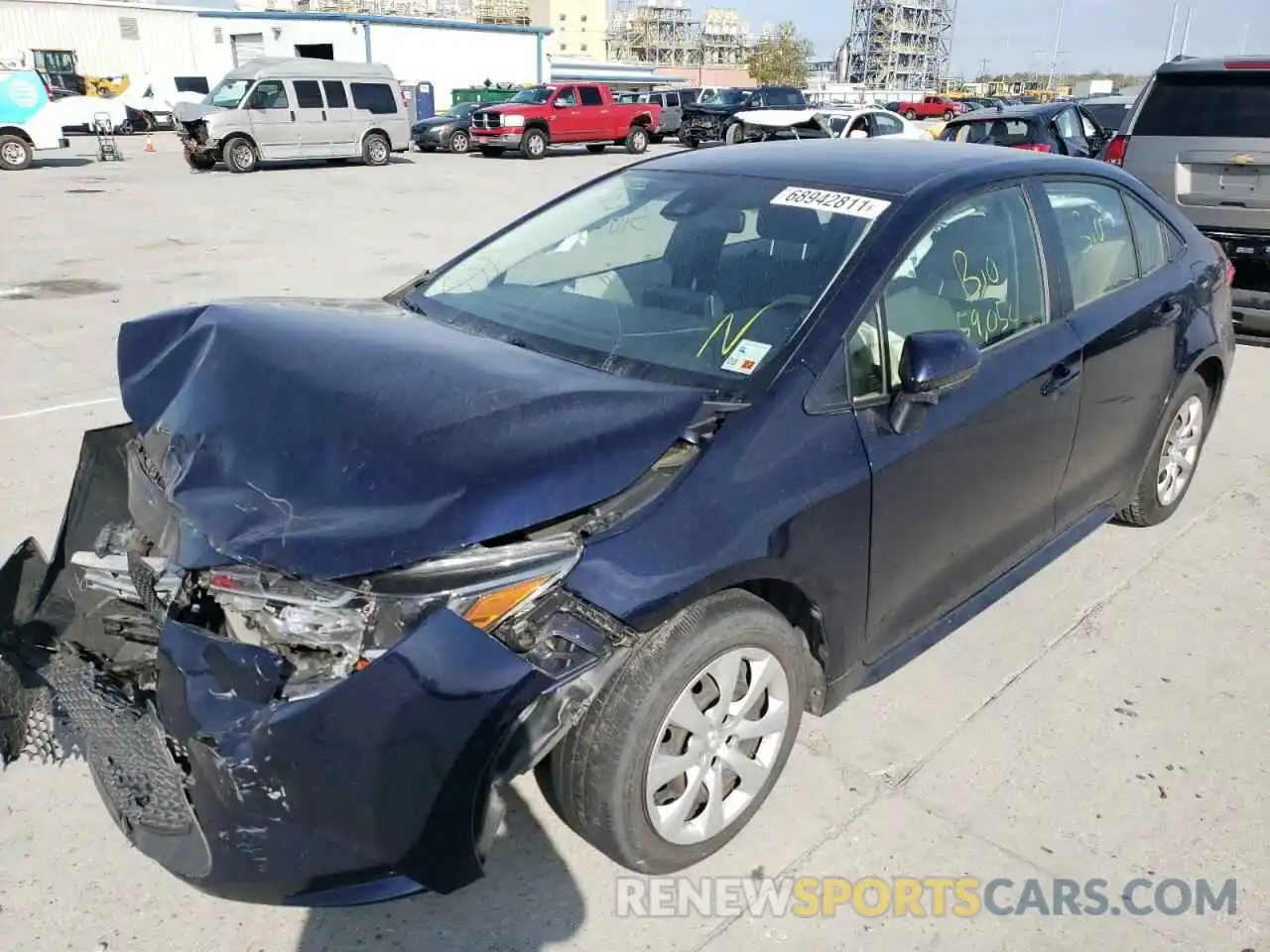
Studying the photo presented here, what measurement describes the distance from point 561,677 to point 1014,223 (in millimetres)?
2297

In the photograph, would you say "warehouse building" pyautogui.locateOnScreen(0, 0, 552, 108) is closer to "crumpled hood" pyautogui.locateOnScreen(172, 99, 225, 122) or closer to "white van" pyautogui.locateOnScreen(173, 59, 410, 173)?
"white van" pyautogui.locateOnScreen(173, 59, 410, 173)

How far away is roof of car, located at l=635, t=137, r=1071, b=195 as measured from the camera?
313cm

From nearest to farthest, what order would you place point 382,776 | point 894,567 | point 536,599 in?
point 382,776 → point 536,599 → point 894,567

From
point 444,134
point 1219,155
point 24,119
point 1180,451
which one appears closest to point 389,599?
point 1180,451

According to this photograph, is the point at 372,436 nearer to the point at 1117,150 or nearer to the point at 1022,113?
the point at 1117,150

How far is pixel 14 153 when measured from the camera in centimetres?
2014

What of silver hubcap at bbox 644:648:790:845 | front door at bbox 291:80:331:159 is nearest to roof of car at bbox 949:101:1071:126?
silver hubcap at bbox 644:648:790:845

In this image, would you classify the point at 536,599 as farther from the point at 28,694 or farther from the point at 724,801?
the point at 28,694

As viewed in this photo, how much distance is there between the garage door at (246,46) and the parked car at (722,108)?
25.7 meters

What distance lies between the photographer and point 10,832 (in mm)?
2619

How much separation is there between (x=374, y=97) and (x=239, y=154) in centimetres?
371

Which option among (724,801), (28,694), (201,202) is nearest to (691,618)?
(724,801)

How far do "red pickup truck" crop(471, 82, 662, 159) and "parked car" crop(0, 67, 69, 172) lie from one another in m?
10.1

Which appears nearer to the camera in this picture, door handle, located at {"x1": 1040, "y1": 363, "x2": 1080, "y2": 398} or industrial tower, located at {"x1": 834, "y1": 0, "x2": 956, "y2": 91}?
door handle, located at {"x1": 1040, "y1": 363, "x2": 1080, "y2": 398}
